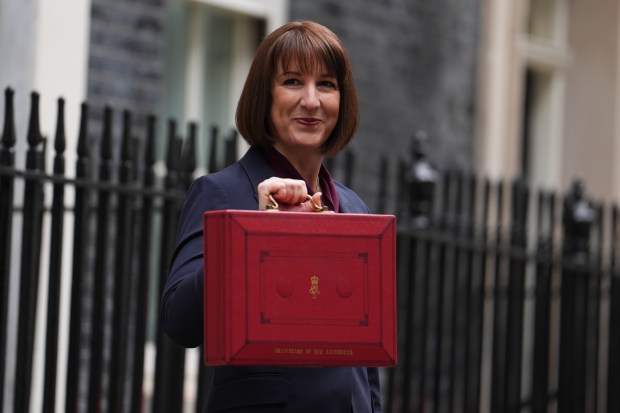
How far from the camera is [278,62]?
10.3ft

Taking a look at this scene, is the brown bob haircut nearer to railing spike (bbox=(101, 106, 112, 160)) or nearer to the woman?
the woman

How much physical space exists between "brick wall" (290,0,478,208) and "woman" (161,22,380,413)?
18.2 feet

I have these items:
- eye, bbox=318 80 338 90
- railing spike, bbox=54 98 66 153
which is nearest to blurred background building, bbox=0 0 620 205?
railing spike, bbox=54 98 66 153

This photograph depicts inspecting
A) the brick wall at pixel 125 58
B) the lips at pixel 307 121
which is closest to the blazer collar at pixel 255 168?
the lips at pixel 307 121

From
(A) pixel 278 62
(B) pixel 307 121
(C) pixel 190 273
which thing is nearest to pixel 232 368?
(C) pixel 190 273

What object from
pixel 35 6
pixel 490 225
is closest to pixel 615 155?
pixel 490 225

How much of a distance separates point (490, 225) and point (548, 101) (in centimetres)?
268

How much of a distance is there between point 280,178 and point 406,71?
6825 mm

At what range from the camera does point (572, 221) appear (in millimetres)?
8070

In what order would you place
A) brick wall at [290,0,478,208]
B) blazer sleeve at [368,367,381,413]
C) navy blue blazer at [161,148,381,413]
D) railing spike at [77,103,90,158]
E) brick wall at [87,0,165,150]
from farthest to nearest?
brick wall at [290,0,478,208], brick wall at [87,0,165,150], railing spike at [77,103,90,158], blazer sleeve at [368,367,381,413], navy blue blazer at [161,148,381,413]

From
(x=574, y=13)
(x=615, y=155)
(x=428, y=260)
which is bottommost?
(x=428, y=260)

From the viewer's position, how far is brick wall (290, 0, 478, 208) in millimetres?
9180

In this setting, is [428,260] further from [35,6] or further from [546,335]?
[35,6]

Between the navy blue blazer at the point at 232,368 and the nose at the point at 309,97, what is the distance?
0.18 meters
